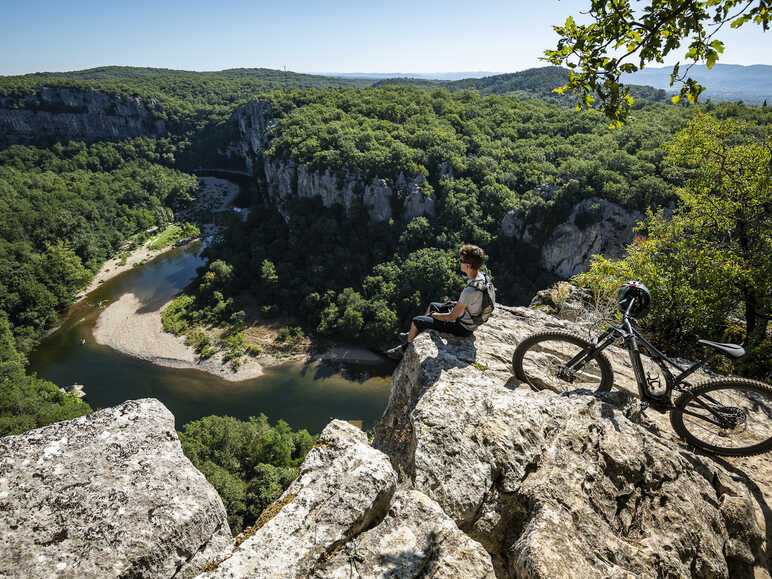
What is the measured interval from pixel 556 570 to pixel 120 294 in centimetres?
5452

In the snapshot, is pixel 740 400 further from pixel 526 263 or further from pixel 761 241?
pixel 526 263

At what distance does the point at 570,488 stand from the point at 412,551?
5.40ft

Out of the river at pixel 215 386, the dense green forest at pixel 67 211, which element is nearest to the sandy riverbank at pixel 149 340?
the river at pixel 215 386

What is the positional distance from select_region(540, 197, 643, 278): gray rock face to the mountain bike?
37.9 metres

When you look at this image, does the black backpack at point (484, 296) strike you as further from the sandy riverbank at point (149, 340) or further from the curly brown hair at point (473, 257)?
the sandy riverbank at point (149, 340)

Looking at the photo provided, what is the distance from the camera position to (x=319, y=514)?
3082 mm

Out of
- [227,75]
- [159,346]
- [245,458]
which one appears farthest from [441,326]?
[227,75]

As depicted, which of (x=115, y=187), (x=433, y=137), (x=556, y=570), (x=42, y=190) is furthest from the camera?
(x=115, y=187)

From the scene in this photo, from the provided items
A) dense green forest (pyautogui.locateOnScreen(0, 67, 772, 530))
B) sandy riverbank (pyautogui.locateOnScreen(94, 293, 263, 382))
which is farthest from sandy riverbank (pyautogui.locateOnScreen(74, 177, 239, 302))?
sandy riverbank (pyautogui.locateOnScreen(94, 293, 263, 382))

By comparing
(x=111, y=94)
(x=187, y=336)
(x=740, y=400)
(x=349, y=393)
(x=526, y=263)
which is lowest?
(x=349, y=393)

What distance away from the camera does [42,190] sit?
62625 mm

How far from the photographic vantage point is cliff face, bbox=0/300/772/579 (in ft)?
9.30

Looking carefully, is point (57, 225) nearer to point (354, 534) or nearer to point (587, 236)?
point (354, 534)

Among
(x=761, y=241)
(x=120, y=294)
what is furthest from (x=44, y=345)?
(x=761, y=241)
